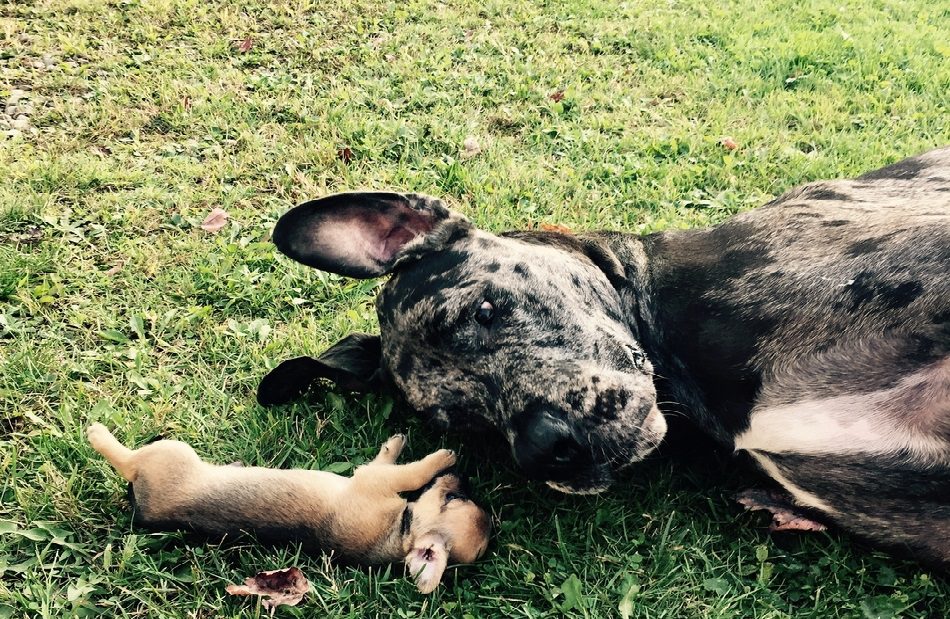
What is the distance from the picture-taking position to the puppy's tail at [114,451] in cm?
314

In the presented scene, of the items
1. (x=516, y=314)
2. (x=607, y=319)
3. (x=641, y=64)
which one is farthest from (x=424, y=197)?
(x=641, y=64)

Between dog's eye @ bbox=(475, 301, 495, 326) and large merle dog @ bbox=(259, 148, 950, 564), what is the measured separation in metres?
0.03

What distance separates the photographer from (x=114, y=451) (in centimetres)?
318

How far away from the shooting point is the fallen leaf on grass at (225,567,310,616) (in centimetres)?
278

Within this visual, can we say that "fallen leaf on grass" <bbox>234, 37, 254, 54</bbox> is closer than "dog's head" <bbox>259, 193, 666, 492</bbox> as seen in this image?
No

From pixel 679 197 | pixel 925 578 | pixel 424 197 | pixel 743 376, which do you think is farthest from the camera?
pixel 679 197

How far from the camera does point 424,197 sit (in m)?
3.52

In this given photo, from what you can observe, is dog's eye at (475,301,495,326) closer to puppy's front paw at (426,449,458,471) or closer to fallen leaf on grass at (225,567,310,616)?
puppy's front paw at (426,449,458,471)

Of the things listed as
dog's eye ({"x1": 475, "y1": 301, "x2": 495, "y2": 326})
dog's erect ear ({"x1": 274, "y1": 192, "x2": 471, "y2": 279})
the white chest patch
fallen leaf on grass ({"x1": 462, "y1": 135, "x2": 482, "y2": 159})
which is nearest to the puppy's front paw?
dog's eye ({"x1": 475, "y1": 301, "x2": 495, "y2": 326})

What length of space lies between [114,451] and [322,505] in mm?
992

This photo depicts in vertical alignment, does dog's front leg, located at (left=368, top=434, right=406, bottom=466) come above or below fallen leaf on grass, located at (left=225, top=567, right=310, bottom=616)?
above

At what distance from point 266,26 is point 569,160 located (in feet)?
12.7

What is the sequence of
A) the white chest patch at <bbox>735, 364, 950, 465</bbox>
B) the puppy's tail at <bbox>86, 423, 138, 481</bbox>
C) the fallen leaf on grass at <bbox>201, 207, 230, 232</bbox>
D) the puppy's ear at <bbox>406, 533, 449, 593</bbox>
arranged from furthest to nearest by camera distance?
the fallen leaf on grass at <bbox>201, 207, 230, 232</bbox> < the puppy's tail at <bbox>86, 423, 138, 481</bbox> < the puppy's ear at <bbox>406, 533, 449, 593</bbox> < the white chest patch at <bbox>735, 364, 950, 465</bbox>

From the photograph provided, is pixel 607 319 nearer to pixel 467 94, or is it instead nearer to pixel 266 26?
pixel 467 94
